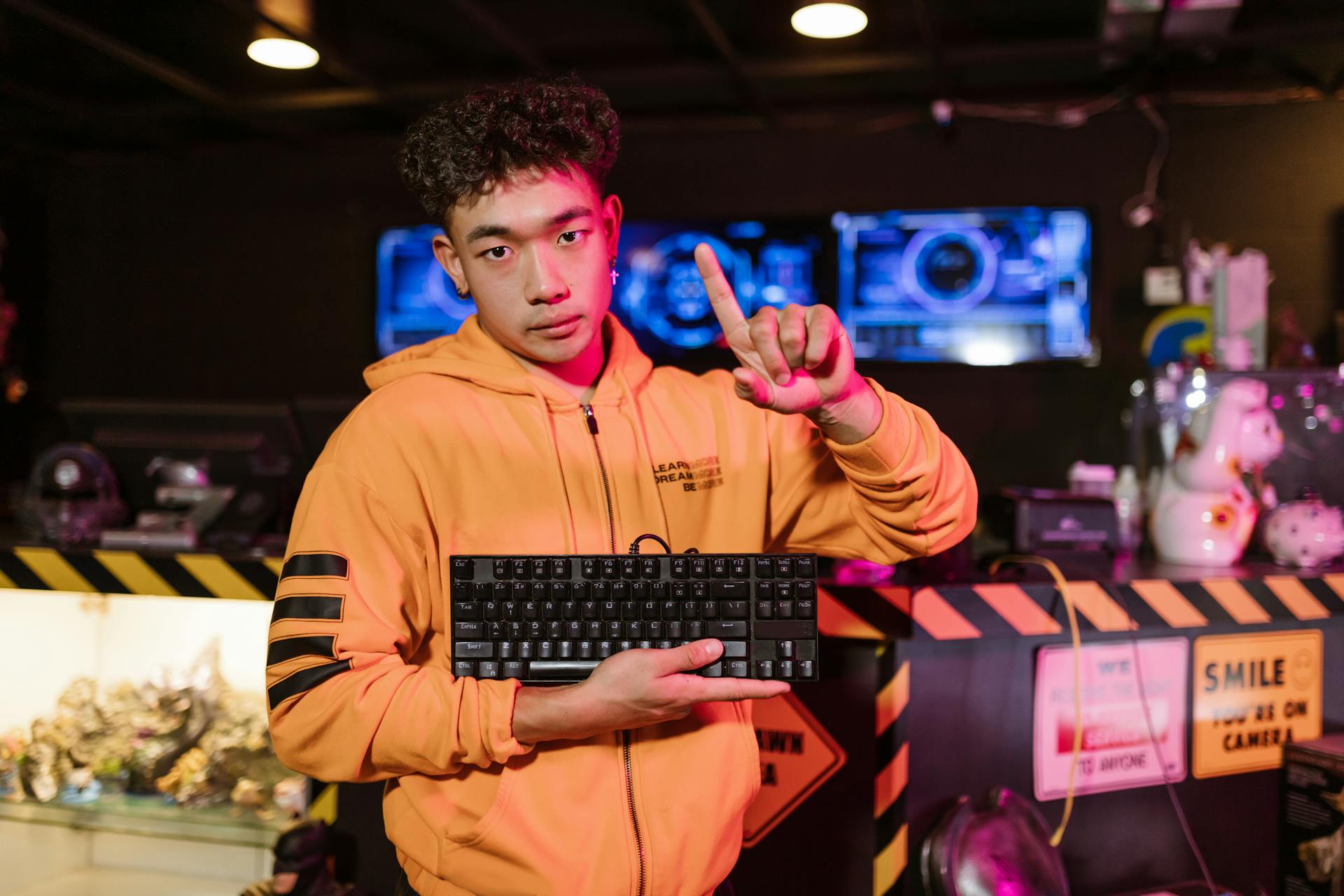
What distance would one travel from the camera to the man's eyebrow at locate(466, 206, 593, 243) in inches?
43.3

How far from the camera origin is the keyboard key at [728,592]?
43.3 inches

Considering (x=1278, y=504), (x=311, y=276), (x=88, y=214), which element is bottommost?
(x=1278, y=504)

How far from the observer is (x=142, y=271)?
14.3 feet

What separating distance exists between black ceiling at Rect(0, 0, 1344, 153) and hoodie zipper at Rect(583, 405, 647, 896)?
6.82 ft

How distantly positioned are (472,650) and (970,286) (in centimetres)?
275

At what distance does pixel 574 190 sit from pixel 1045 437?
9.17 ft

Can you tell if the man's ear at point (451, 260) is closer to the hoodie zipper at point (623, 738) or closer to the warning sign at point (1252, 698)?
the hoodie zipper at point (623, 738)

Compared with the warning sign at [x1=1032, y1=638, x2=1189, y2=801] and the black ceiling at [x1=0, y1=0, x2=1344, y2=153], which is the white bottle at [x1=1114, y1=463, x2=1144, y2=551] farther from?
the black ceiling at [x1=0, y1=0, x2=1344, y2=153]

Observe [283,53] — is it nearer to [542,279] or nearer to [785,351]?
[542,279]

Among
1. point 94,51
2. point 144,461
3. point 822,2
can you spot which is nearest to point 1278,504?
point 822,2

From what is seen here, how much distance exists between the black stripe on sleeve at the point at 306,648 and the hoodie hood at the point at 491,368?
361 millimetres

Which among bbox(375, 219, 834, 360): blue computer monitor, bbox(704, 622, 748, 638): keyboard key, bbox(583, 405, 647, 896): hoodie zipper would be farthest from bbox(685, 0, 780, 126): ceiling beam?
bbox(704, 622, 748, 638): keyboard key

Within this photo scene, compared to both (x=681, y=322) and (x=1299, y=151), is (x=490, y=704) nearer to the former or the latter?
(x=681, y=322)

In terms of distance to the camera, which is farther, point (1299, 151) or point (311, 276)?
point (311, 276)
